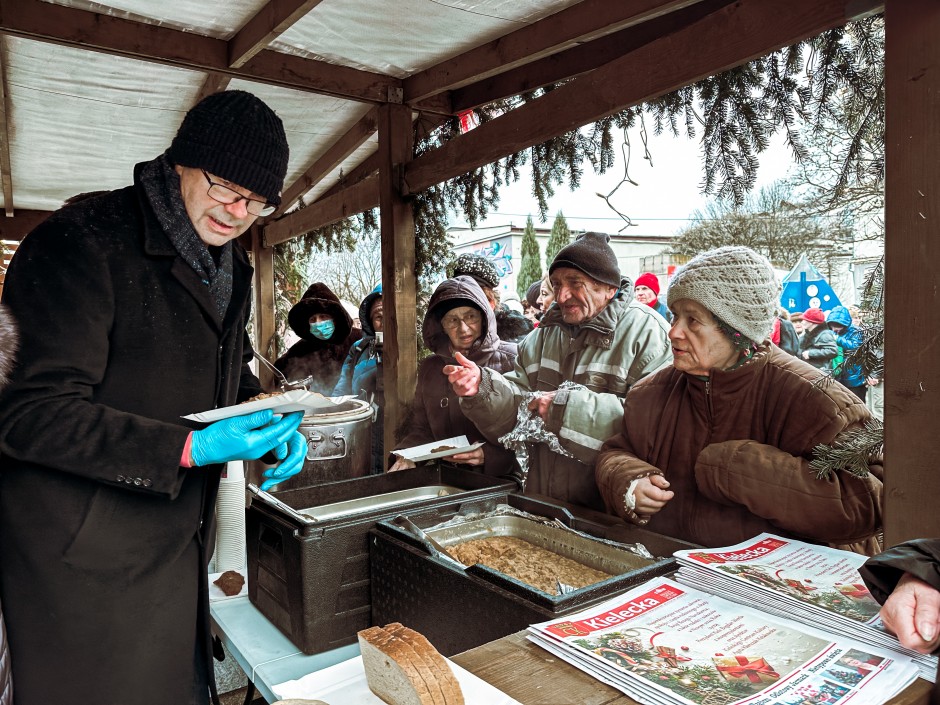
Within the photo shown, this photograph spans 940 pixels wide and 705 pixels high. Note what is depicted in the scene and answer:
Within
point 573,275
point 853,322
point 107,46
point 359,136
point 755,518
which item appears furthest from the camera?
point 359,136

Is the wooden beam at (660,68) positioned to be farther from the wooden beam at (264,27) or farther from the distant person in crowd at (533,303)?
the wooden beam at (264,27)

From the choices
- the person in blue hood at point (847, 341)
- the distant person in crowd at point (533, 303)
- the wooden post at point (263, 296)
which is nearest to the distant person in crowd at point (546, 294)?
the distant person in crowd at point (533, 303)

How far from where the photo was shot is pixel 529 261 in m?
2.67

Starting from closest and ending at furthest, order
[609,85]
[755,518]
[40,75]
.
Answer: [755,518] → [609,85] → [40,75]

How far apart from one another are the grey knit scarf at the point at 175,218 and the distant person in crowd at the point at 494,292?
1374 millimetres

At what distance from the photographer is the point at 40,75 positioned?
3.11m

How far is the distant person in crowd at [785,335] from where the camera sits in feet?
5.68

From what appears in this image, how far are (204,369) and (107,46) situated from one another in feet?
6.35

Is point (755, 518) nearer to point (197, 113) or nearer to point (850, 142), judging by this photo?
point (850, 142)

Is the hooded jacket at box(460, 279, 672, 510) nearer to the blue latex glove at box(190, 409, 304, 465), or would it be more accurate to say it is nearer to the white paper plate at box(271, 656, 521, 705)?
the blue latex glove at box(190, 409, 304, 465)

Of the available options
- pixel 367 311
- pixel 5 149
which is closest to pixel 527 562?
pixel 367 311

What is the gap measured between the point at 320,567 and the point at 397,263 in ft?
6.37

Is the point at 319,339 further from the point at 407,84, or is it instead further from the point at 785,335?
the point at 785,335

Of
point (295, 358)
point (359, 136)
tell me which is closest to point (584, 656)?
point (359, 136)
